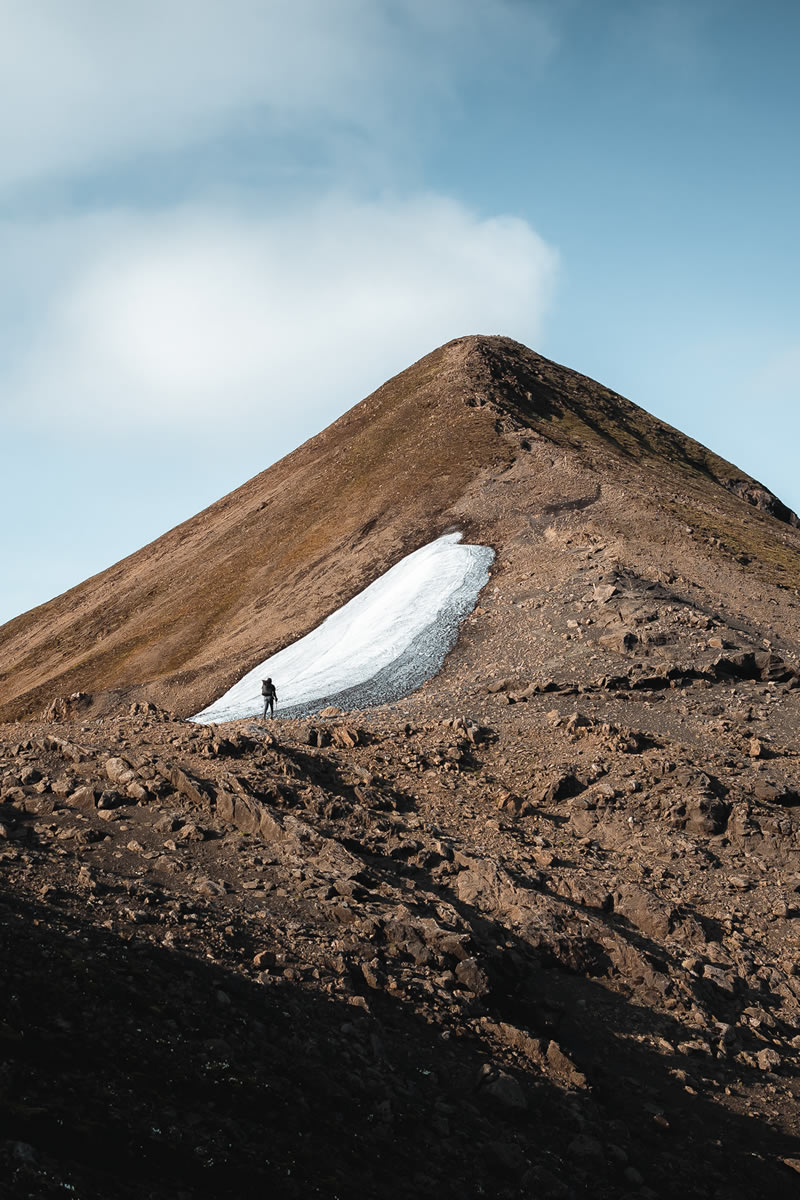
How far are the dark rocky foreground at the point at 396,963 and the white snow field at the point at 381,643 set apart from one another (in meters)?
9.85

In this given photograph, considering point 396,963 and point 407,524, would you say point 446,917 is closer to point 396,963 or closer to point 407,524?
point 396,963

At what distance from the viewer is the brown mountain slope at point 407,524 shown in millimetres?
46656

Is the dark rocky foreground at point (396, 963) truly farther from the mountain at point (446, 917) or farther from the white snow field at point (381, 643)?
the white snow field at point (381, 643)

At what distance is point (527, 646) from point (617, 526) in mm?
14752

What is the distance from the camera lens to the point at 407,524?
190ft

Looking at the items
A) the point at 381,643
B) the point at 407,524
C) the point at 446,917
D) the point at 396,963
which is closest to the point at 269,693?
the point at 381,643

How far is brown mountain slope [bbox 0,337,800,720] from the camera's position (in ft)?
153

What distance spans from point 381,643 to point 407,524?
17.7 m

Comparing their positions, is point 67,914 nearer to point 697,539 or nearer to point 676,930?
point 676,930

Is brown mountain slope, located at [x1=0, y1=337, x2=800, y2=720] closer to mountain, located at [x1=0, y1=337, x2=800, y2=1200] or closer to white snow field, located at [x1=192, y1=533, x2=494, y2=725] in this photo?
white snow field, located at [x1=192, y1=533, x2=494, y2=725]

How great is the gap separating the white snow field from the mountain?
1.43 ft

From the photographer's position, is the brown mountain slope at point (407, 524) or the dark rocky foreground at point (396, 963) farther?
the brown mountain slope at point (407, 524)

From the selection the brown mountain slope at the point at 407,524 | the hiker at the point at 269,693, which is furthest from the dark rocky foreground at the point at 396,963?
the brown mountain slope at the point at 407,524

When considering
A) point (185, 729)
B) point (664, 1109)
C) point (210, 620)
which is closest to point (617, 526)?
point (210, 620)
